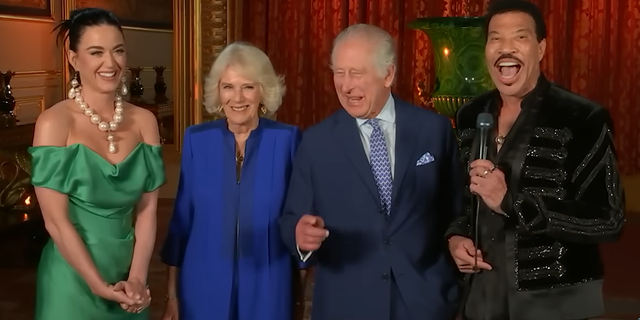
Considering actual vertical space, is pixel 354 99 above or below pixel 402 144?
above

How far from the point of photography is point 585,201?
6.17 ft

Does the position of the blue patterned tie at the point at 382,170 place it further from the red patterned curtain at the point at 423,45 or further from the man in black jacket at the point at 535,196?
the red patterned curtain at the point at 423,45

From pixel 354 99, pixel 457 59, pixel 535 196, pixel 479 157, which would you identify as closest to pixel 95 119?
pixel 354 99

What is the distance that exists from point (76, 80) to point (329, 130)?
0.71m

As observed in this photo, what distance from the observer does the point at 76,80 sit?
7.14 feet

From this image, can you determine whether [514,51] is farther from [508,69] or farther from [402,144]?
[402,144]

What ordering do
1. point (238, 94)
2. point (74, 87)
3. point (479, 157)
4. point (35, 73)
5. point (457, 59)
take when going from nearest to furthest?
1. point (479, 157)
2. point (74, 87)
3. point (238, 94)
4. point (457, 59)
5. point (35, 73)

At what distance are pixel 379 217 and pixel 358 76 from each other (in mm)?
379

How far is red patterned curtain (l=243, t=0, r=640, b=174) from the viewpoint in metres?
6.32

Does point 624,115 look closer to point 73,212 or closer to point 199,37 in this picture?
point 199,37

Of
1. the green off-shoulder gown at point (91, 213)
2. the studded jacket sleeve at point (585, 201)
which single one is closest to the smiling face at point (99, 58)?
the green off-shoulder gown at point (91, 213)

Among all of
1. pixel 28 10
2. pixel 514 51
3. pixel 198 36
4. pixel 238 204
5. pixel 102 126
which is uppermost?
pixel 28 10

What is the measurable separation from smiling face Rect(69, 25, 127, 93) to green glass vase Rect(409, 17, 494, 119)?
2528 millimetres

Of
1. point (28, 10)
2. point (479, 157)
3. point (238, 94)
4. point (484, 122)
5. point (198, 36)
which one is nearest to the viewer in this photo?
point (484, 122)
